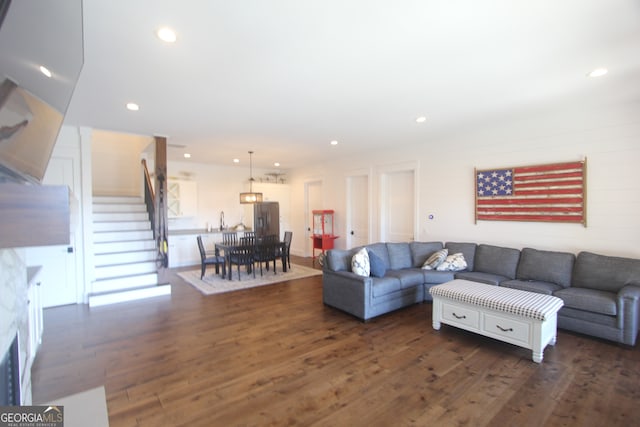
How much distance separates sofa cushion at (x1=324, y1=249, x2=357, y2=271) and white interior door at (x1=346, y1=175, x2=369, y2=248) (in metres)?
2.51

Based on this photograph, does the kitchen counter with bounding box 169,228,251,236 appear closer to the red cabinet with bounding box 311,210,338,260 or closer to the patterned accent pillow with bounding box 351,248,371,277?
the red cabinet with bounding box 311,210,338,260

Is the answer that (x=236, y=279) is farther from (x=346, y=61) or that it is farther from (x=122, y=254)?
(x=346, y=61)

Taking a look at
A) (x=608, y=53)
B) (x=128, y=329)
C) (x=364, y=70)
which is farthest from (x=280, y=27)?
(x=128, y=329)

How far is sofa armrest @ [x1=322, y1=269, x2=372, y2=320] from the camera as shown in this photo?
383 centimetres

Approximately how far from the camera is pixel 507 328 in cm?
307

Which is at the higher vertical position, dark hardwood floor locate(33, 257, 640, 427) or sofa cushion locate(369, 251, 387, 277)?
sofa cushion locate(369, 251, 387, 277)

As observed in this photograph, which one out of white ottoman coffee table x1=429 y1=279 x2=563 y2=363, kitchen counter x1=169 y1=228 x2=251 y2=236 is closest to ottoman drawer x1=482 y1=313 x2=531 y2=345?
white ottoman coffee table x1=429 y1=279 x2=563 y2=363

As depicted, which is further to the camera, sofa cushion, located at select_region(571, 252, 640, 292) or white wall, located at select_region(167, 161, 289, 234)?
white wall, located at select_region(167, 161, 289, 234)

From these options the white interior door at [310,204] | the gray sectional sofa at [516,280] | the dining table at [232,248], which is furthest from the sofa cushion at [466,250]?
the white interior door at [310,204]

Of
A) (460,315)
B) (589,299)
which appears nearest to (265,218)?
(460,315)

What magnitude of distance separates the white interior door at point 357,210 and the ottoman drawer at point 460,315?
3406 millimetres

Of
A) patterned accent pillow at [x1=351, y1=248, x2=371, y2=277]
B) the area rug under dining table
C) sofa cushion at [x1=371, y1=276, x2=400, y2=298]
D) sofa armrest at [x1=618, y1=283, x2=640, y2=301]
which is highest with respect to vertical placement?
patterned accent pillow at [x1=351, y1=248, x2=371, y2=277]

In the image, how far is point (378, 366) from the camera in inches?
109

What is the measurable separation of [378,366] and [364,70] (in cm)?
277
